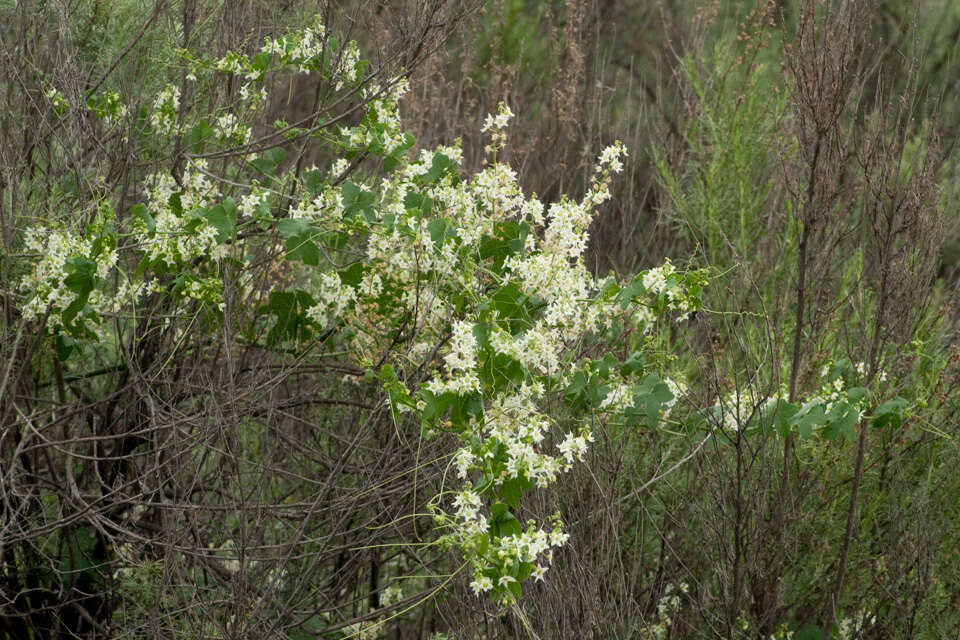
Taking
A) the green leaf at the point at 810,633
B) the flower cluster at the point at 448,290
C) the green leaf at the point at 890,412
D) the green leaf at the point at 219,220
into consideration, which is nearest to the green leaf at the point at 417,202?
the flower cluster at the point at 448,290

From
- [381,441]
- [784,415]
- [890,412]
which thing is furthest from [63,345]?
[890,412]

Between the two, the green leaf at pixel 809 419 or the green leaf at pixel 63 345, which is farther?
the green leaf at pixel 63 345

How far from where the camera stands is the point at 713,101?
4.73 m

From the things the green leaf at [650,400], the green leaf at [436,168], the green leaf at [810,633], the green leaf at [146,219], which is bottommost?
the green leaf at [810,633]

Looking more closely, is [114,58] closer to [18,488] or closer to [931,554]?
[18,488]

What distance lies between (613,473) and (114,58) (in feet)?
6.06

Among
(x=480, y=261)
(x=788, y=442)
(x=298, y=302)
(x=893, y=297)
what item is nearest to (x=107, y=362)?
(x=298, y=302)

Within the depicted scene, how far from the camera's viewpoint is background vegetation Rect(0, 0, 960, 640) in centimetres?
256

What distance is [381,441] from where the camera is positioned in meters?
3.14

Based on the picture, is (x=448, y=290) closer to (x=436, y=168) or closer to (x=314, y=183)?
(x=436, y=168)

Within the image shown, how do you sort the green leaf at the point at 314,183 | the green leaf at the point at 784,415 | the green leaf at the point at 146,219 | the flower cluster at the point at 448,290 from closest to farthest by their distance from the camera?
1. the flower cluster at the point at 448,290
2. the green leaf at the point at 146,219
3. the green leaf at the point at 784,415
4. the green leaf at the point at 314,183

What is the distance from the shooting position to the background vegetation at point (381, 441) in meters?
2.56

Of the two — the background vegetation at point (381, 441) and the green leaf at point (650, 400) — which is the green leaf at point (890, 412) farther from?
the green leaf at point (650, 400)

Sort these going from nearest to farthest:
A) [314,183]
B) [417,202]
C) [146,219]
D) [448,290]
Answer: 1. [146,219]
2. [417,202]
3. [448,290]
4. [314,183]
